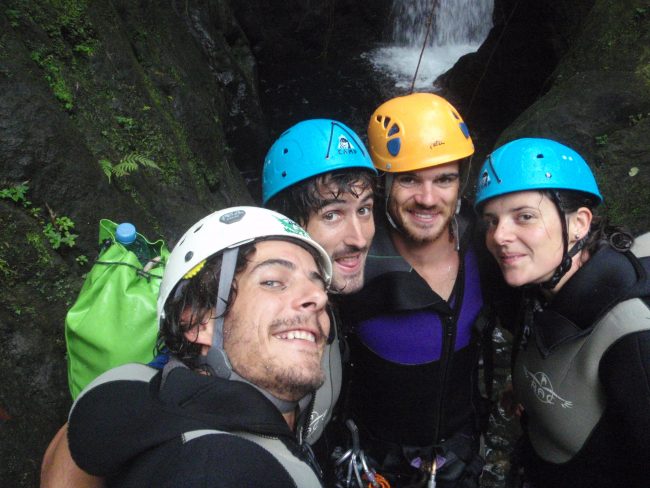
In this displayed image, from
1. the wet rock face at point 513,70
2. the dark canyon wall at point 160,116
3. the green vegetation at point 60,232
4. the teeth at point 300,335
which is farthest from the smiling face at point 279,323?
the wet rock face at point 513,70

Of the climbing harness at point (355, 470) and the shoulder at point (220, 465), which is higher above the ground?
the shoulder at point (220, 465)

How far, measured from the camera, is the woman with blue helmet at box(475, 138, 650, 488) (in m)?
2.01

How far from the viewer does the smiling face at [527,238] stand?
8.20 feet

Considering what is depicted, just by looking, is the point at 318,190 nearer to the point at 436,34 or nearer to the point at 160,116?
the point at 160,116

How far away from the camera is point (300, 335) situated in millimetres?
2014

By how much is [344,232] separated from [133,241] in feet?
4.26

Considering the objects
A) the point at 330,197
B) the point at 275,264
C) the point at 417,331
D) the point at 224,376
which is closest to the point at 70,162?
the point at 330,197

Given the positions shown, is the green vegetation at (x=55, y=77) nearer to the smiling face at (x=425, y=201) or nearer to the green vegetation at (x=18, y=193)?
the green vegetation at (x=18, y=193)

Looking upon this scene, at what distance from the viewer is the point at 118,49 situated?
16.1ft

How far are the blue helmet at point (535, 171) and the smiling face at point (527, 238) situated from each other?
7cm

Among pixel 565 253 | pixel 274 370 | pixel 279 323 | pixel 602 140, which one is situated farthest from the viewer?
pixel 602 140

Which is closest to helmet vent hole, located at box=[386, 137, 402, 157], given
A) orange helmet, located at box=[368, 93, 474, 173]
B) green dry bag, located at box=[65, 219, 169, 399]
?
orange helmet, located at box=[368, 93, 474, 173]

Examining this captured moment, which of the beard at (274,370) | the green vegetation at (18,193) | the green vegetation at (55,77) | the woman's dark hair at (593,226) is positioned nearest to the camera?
the beard at (274,370)

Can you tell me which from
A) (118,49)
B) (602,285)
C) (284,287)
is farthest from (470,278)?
(118,49)
